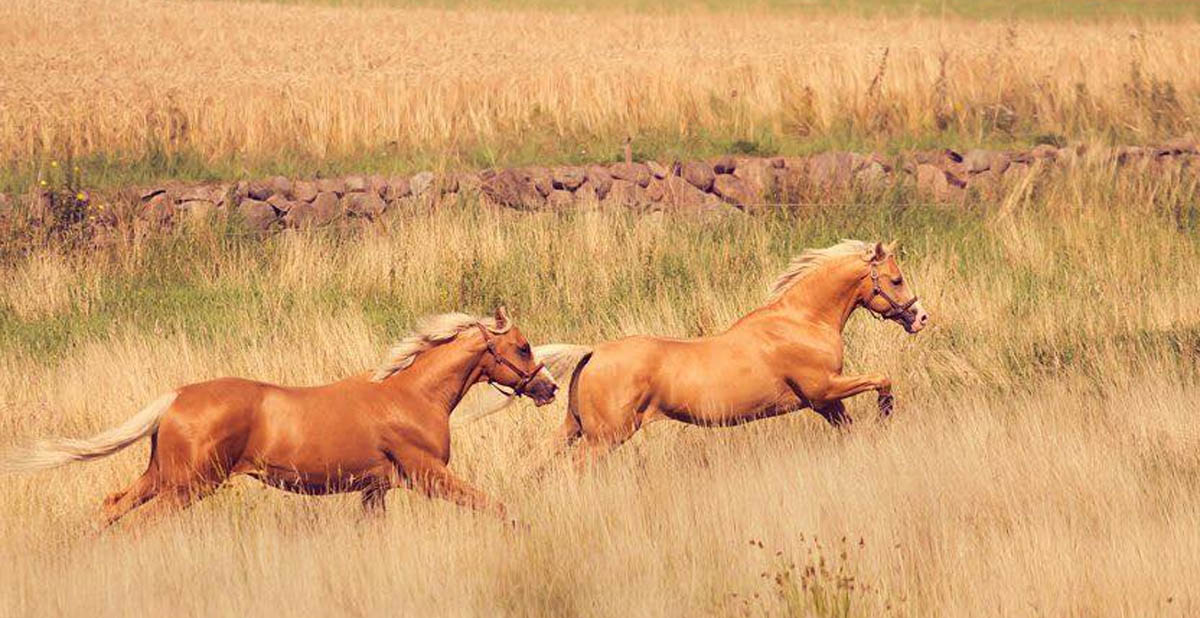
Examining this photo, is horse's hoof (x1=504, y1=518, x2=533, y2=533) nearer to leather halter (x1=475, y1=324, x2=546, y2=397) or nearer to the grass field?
the grass field

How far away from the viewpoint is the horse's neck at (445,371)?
25.8ft

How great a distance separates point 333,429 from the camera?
24.9 ft

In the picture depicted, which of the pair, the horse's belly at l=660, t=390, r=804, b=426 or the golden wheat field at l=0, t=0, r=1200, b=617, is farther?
the horse's belly at l=660, t=390, r=804, b=426

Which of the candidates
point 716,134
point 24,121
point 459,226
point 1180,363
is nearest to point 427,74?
point 716,134

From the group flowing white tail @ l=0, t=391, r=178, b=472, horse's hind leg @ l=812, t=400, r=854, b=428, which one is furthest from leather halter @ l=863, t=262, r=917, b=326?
flowing white tail @ l=0, t=391, r=178, b=472

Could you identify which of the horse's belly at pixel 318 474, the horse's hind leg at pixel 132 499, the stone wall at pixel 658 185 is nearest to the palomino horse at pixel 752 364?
the horse's belly at pixel 318 474

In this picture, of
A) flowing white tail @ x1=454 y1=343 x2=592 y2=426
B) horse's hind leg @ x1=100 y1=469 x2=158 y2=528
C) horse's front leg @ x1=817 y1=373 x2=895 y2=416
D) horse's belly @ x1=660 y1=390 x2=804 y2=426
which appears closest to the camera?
horse's hind leg @ x1=100 y1=469 x2=158 y2=528

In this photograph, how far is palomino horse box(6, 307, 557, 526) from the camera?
7.31m

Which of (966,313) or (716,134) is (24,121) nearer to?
(716,134)

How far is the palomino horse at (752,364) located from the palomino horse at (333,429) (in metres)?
0.52

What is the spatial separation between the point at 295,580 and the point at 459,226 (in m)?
7.83

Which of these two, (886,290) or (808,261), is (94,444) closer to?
(808,261)

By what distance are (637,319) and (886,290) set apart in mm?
3507

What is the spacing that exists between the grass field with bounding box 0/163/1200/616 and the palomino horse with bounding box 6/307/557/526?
217 millimetres
